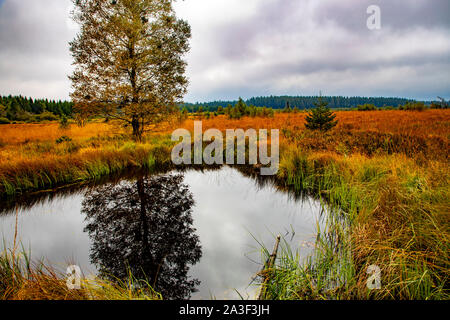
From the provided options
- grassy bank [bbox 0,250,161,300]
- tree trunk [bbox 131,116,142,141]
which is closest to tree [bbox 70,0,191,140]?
tree trunk [bbox 131,116,142,141]

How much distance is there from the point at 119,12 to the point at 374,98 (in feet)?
653

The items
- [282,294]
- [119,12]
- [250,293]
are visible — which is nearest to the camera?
[282,294]

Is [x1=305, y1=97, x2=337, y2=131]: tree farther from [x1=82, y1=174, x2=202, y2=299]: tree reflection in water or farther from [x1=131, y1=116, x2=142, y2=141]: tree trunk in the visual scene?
[x1=131, y1=116, x2=142, y2=141]: tree trunk

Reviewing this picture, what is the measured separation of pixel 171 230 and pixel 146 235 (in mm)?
440

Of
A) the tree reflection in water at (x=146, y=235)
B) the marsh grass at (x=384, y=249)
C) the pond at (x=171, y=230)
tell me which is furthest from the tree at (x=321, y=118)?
the tree reflection in water at (x=146, y=235)

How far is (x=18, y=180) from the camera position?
215 inches

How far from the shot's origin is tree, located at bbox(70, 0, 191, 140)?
406 inches

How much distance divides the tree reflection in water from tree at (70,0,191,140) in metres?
6.99

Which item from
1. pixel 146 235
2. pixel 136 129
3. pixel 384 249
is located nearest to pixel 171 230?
pixel 146 235

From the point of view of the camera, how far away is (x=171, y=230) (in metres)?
3.72

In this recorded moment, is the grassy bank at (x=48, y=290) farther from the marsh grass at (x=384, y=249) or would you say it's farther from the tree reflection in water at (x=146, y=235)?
the marsh grass at (x=384, y=249)

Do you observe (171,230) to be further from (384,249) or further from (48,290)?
(384,249)
